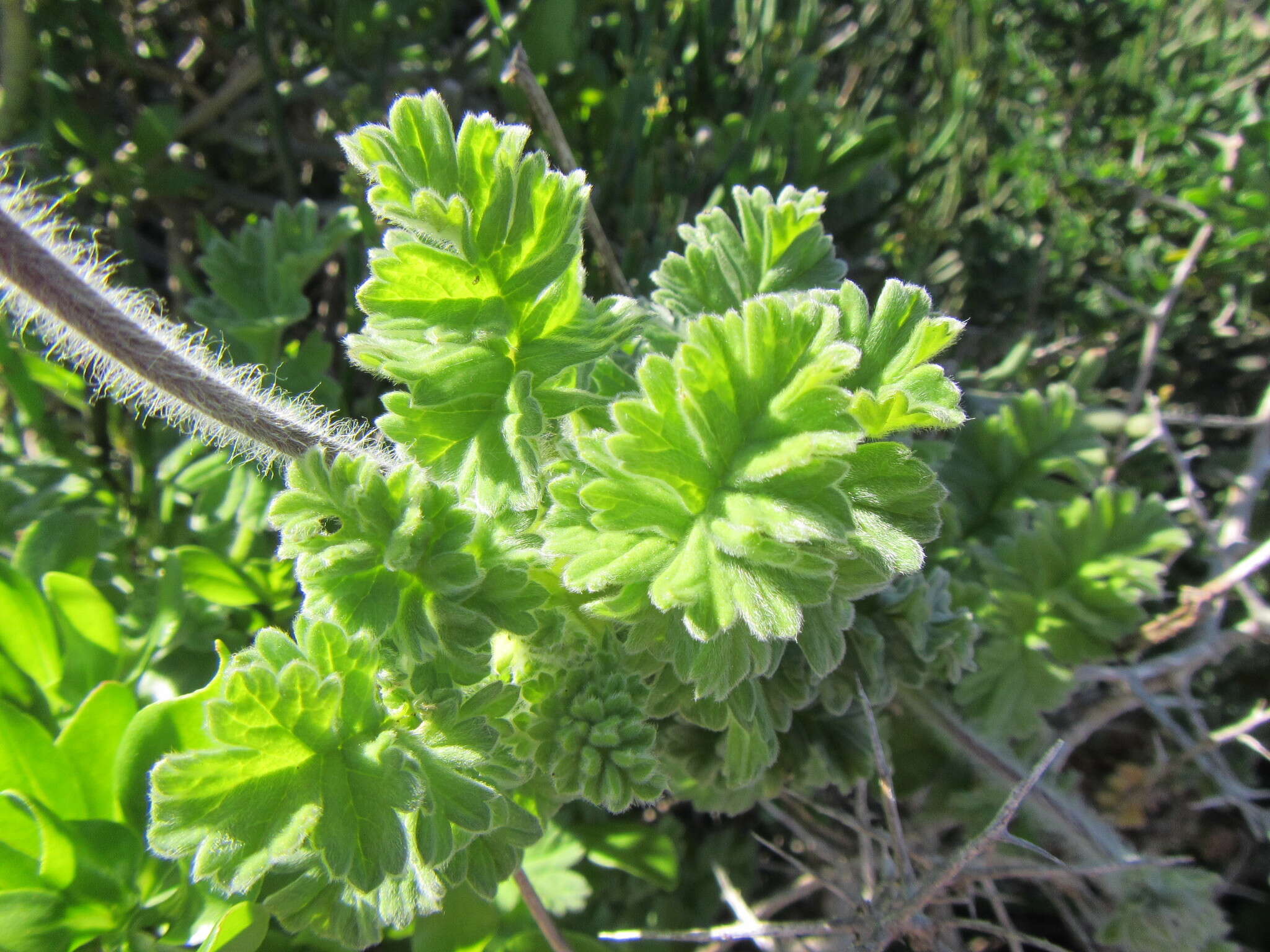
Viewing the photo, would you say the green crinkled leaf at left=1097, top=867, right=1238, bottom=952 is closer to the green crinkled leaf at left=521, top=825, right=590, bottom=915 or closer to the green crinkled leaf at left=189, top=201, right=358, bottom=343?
the green crinkled leaf at left=521, top=825, right=590, bottom=915

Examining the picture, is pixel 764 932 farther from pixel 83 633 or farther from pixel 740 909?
pixel 83 633

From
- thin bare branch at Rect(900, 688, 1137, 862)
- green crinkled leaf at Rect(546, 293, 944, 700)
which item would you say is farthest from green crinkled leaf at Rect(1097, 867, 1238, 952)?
green crinkled leaf at Rect(546, 293, 944, 700)

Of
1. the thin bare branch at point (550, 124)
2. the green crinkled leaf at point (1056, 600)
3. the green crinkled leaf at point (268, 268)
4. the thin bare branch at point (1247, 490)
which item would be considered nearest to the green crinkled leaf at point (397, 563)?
the thin bare branch at point (550, 124)

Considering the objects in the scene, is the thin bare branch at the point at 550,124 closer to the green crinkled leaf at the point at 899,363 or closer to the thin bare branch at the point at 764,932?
the green crinkled leaf at the point at 899,363

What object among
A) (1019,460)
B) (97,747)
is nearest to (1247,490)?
(1019,460)

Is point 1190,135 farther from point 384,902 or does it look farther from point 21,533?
point 21,533

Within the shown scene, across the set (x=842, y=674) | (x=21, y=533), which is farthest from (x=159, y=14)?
(x=842, y=674)
